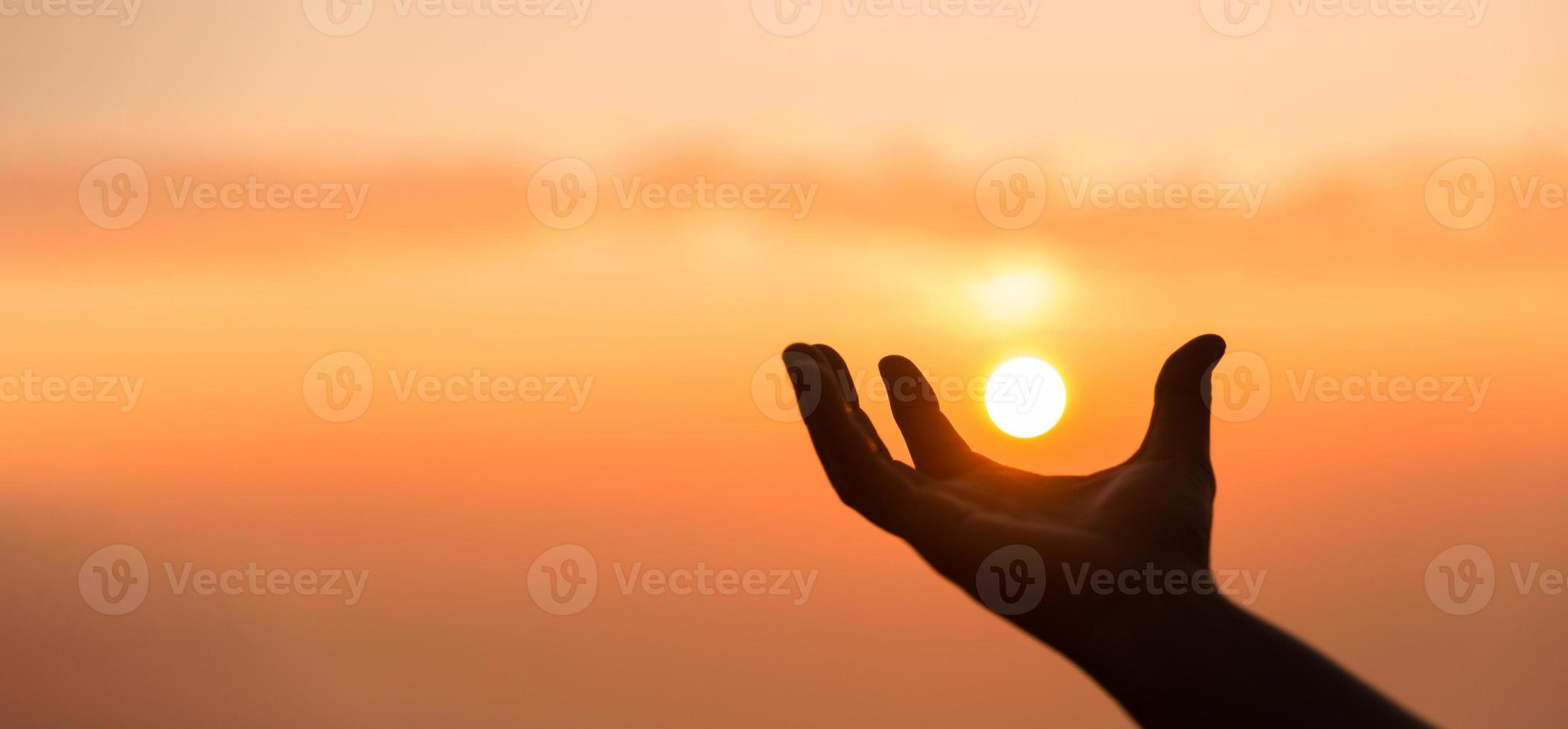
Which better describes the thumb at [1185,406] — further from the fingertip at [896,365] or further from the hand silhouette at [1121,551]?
the fingertip at [896,365]

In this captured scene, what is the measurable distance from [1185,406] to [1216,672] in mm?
985

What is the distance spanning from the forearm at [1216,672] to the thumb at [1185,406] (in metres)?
0.63

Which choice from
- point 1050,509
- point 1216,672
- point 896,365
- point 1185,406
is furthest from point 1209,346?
point 1216,672

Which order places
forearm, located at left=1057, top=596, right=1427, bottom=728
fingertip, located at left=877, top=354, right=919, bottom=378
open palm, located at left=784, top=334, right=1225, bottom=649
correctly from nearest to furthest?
forearm, located at left=1057, top=596, right=1427, bottom=728, open palm, located at left=784, top=334, right=1225, bottom=649, fingertip, located at left=877, top=354, right=919, bottom=378

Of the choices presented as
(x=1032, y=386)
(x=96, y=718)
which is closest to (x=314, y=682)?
(x=96, y=718)

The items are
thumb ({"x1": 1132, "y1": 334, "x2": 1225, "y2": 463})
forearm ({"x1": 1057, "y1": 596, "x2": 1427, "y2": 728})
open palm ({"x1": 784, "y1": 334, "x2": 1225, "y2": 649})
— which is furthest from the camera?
thumb ({"x1": 1132, "y1": 334, "x2": 1225, "y2": 463})

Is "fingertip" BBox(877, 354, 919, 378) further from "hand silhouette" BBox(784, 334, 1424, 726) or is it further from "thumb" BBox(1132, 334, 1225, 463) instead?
"thumb" BBox(1132, 334, 1225, 463)

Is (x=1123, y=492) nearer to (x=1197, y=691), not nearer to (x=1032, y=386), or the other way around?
(x=1197, y=691)

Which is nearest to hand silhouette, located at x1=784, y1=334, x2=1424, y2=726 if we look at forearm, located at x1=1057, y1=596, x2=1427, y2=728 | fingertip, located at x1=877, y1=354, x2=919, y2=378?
forearm, located at x1=1057, y1=596, x2=1427, y2=728

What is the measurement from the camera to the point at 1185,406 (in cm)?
280

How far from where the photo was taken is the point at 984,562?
8.43 ft

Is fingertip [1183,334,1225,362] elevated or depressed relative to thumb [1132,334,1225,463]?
elevated

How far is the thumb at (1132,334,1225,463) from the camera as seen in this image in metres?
2.79

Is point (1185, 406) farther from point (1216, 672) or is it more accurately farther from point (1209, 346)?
point (1216, 672)
